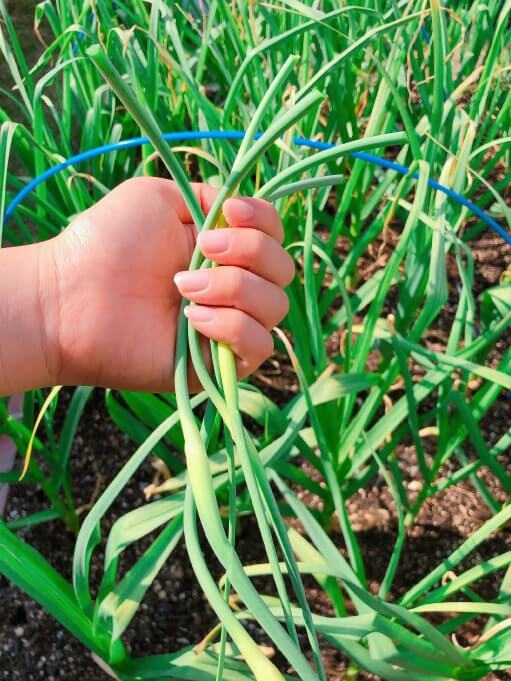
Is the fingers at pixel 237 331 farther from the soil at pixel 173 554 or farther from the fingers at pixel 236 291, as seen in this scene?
the soil at pixel 173 554

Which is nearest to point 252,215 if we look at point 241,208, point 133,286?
point 241,208

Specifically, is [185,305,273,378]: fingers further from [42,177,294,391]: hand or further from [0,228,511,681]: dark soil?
[0,228,511,681]: dark soil

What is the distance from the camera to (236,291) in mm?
564

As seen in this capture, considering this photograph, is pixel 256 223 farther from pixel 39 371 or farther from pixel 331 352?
pixel 331 352

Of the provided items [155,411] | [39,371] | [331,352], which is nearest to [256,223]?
[39,371]

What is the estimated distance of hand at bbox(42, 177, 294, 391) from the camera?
0.60m

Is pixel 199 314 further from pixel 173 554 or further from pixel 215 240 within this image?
pixel 173 554

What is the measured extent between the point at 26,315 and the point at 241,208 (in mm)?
225

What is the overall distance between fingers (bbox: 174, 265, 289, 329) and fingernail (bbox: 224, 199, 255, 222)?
41 millimetres

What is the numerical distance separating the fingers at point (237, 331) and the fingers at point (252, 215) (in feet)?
0.23

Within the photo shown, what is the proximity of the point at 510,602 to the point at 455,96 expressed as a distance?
647mm

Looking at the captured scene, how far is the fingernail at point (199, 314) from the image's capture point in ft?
1.65

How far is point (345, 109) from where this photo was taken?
108 centimetres

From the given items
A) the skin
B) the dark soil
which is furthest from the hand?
the dark soil
